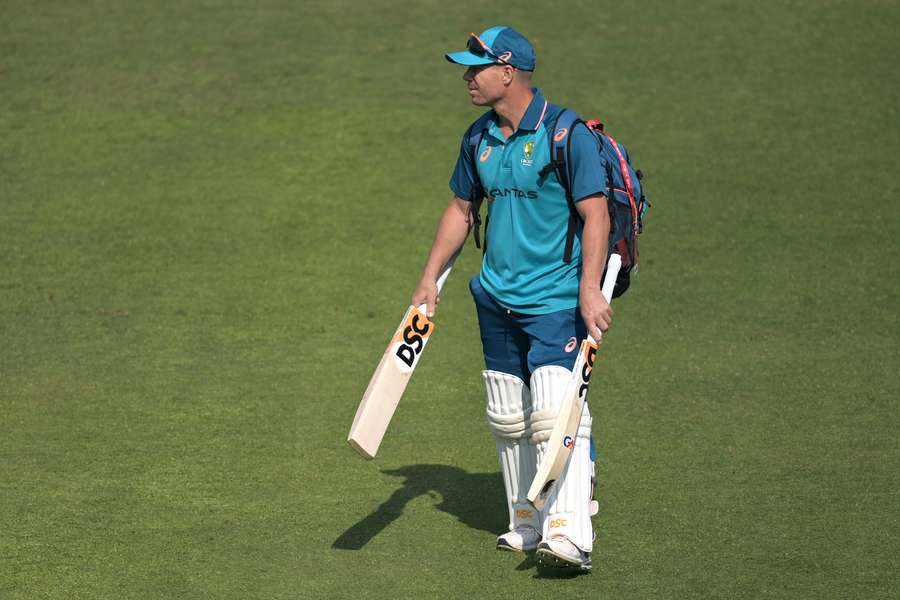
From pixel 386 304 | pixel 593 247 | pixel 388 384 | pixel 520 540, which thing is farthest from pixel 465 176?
pixel 386 304

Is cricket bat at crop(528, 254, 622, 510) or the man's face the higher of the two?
the man's face

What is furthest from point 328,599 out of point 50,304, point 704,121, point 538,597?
point 704,121

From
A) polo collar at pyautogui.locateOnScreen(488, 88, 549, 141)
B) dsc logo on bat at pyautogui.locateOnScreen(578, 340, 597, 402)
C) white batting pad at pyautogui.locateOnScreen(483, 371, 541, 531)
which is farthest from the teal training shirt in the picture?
white batting pad at pyautogui.locateOnScreen(483, 371, 541, 531)

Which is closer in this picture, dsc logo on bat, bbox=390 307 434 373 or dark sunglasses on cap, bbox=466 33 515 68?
dark sunglasses on cap, bbox=466 33 515 68

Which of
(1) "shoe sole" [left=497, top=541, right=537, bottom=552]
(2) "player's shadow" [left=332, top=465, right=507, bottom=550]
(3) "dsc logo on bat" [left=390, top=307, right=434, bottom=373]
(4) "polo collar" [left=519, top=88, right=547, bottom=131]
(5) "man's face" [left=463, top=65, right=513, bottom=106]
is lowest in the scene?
(2) "player's shadow" [left=332, top=465, right=507, bottom=550]

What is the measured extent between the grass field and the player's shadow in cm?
2

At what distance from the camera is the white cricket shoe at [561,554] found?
5523mm

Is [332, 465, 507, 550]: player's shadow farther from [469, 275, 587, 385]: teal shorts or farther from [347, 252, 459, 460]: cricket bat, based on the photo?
[469, 275, 587, 385]: teal shorts

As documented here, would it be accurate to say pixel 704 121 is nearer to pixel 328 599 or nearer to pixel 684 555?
pixel 684 555

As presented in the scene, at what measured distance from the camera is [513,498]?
6.02m

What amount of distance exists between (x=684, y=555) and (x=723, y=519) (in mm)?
460

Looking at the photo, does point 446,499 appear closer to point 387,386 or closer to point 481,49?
point 387,386

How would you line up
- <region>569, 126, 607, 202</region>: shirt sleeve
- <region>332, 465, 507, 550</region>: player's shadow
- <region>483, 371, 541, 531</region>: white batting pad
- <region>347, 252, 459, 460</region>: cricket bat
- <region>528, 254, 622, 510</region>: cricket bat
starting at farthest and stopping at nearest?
<region>332, 465, 507, 550</region>: player's shadow
<region>483, 371, 541, 531</region>: white batting pad
<region>347, 252, 459, 460</region>: cricket bat
<region>569, 126, 607, 202</region>: shirt sleeve
<region>528, 254, 622, 510</region>: cricket bat

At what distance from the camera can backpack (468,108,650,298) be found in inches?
220
